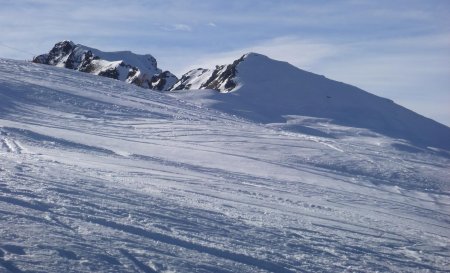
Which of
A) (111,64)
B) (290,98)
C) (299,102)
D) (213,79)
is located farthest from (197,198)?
(111,64)

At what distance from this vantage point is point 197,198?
11.4m

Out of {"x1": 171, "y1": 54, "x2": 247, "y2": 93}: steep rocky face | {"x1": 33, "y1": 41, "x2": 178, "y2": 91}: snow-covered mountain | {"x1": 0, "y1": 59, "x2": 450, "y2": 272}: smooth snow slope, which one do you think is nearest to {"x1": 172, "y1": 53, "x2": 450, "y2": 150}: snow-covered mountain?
{"x1": 171, "y1": 54, "x2": 247, "y2": 93}: steep rocky face

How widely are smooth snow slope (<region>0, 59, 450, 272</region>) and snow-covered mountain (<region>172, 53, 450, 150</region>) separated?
11.1 meters

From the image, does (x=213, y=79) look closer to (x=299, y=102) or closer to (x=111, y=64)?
(x=299, y=102)

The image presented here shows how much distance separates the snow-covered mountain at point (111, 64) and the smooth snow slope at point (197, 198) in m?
28.2

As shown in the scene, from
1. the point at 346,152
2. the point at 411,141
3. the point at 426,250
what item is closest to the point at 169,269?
the point at 426,250

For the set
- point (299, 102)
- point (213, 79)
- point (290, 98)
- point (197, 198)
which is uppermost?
point (213, 79)

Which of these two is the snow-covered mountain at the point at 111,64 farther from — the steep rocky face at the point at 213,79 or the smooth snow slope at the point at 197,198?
the smooth snow slope at the point at 197,198

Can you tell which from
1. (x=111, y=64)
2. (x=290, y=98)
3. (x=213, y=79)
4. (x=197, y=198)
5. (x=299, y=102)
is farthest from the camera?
(x=111, y=64)

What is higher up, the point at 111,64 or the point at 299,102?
the point at 111,64

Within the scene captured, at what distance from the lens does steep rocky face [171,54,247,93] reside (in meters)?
45.6

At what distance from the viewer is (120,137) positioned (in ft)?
68.0

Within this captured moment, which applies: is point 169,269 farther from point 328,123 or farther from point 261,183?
point 328,123

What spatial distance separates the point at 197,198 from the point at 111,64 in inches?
1866
